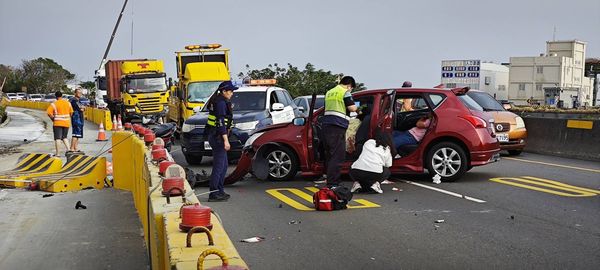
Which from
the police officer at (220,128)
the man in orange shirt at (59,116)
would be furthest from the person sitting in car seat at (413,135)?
the man in orange shirt at (59,116)

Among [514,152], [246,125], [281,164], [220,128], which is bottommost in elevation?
[514,152]

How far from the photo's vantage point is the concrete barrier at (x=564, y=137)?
52.1ft

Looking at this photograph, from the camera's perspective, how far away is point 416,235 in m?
7.14

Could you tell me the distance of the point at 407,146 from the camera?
1117 centimetres

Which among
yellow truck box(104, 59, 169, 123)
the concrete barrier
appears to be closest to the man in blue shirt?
the concrete barrier

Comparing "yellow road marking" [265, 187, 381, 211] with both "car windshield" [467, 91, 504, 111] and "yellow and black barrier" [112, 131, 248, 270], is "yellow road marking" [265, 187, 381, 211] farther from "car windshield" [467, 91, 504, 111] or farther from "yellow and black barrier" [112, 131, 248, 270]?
"car windshield" [467, 91, 504, 111]

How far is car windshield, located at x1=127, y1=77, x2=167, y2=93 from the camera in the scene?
3212cm

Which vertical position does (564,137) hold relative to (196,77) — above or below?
below

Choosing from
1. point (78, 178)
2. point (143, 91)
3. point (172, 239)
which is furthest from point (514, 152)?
point (143, 91)

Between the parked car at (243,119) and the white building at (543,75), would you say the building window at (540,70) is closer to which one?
the white building at (543,75)

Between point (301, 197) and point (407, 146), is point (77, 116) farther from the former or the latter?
point (407, 146)

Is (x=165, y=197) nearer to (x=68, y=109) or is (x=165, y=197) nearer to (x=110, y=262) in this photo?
(x=110, y=262)

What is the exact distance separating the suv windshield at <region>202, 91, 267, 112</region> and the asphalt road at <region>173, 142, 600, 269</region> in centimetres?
429

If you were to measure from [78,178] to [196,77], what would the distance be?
1092 cm
